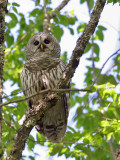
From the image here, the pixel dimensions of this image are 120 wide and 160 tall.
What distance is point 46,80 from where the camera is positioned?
14.1 feet

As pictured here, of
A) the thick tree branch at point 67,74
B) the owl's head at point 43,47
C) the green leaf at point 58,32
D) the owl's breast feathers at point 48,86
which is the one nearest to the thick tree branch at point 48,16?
the green leaf at point 58,32

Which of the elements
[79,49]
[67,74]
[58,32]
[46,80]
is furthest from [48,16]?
[67,74]

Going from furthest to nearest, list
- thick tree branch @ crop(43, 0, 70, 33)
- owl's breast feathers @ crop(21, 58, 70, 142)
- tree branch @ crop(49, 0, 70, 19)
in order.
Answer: tree branch @ crop(49, 0, 70, 19)
thick tree branch @ crop(43, 0, 70, 33)
owl's breast feathers @ crop(21, 58, 70, 142)

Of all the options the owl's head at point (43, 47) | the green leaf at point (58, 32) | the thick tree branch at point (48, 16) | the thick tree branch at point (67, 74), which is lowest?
the thick tree branch at point (67, 74)

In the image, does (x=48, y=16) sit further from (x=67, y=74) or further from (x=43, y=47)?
(x=67, y=74)

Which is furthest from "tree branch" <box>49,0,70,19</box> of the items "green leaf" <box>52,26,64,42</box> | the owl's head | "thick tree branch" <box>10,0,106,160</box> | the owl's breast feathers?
"thick tree branch" <box>10,0,106,160</box>

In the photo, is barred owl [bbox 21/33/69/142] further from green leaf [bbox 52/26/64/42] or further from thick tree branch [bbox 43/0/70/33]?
green leaf [bbox 52/26/64/42]

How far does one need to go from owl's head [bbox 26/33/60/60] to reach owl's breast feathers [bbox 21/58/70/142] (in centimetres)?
37

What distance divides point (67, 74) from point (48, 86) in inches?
51.8

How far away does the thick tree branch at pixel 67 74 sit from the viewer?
10.0ft

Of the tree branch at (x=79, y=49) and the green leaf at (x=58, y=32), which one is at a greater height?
the green leaf at (x=58, y=32)

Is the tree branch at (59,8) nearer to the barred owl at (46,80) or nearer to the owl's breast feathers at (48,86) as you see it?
the barred owl at (46,80)

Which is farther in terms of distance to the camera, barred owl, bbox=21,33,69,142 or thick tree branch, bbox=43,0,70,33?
thick tree branch, bbox=43,0,70,33

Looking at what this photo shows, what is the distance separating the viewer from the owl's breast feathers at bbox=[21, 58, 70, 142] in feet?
14.2
